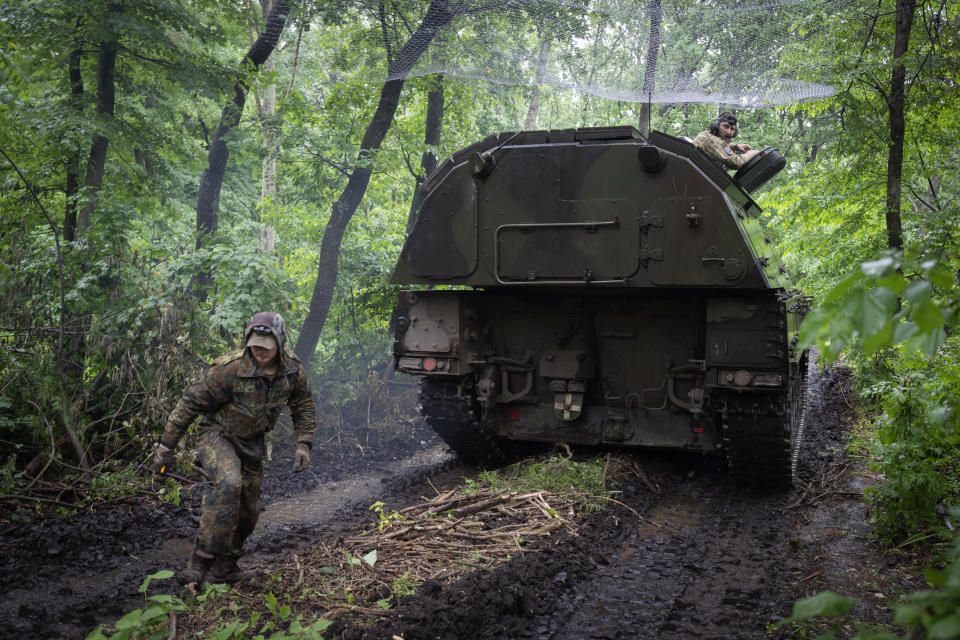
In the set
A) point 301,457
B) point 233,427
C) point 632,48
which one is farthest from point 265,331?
point 632,48

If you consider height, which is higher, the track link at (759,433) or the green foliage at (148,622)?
the track link at (759,433)

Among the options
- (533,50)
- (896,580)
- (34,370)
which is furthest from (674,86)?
(34,370)

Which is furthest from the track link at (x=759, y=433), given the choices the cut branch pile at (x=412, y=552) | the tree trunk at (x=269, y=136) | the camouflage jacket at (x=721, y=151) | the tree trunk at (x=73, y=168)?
the tree trunk at (x=269, y=136)

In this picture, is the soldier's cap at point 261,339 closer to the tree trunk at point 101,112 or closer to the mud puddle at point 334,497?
the mud puddle at point 334,497

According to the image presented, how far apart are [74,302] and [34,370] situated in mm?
1470

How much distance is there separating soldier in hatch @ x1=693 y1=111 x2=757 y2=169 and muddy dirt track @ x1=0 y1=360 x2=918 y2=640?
9.75 feet

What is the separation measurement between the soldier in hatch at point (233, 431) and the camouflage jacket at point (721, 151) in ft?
15.4

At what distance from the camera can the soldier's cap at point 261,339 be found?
461 cm

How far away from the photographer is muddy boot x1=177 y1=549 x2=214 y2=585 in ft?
14.2

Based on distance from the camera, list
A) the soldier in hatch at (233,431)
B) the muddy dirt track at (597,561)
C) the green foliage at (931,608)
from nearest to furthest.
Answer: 1. the green foliage at (931,608)
2. the muddy dirt track at (597,561)
3. the soldier in hatch at (233,431)

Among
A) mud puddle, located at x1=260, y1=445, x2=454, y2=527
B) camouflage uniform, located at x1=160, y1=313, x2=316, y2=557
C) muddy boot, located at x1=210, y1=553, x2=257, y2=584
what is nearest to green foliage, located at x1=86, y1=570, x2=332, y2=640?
muddy boot, located at x1=210, y1=553, x2=257, y2=584

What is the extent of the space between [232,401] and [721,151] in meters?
5.22

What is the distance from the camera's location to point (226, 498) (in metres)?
4.44

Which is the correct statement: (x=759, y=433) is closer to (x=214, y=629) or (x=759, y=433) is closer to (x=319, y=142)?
(x=214, y=629)
